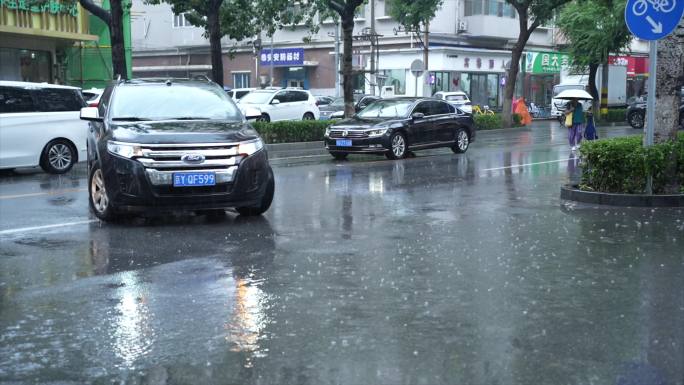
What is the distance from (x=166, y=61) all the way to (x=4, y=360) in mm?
60083

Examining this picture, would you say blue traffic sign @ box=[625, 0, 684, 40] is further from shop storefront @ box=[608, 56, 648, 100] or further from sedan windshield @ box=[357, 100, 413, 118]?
shop storefront @ box=[608, 56, 648, 100]

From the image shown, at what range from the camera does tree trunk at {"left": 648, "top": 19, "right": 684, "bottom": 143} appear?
36.2 feet

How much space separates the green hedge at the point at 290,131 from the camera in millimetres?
23875

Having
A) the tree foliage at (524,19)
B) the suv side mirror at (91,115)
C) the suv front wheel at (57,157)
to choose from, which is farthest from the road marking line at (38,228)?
the tree foliage at (524,19)

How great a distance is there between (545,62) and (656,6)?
161ft

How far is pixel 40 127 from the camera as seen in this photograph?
15844 millimetres

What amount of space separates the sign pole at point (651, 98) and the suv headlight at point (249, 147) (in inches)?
195

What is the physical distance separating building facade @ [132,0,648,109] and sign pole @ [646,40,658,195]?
3409 centimetres

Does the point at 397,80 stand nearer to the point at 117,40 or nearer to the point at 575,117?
the point at 575,117

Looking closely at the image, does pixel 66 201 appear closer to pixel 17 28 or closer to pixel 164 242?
pixel 164 242

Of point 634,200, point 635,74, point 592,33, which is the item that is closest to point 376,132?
point 634,200

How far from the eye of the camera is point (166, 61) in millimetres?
62875

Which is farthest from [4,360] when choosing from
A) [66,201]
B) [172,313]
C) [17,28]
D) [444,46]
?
[444,46]

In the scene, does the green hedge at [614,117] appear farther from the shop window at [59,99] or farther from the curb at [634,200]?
the curb at [634,200]
